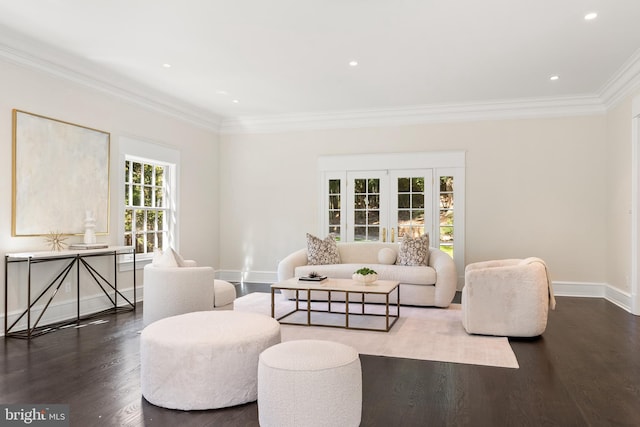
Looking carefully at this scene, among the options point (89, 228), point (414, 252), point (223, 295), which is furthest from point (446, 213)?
point (89, 228)

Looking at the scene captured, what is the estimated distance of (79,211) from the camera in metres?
5.39

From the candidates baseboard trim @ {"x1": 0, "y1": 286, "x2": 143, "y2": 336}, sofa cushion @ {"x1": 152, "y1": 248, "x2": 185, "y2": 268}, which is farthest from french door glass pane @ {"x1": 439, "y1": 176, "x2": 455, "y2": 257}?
baseboard trim @ {"x1": 0, "y1": 286, "x2": 143, "y2": 336}

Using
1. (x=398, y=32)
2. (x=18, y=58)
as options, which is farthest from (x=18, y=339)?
(x=398, y=32)

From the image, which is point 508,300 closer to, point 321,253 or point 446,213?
point 321,253

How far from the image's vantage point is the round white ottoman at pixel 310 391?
2.29 meters

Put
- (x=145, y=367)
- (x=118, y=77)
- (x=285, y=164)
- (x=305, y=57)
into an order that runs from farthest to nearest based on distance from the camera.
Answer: (x=285, y=164)
(x=118, y=77)
(x=305, y=57)
(x=145, y=367)

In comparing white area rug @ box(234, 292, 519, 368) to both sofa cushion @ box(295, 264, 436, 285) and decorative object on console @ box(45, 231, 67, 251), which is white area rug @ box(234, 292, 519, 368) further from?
decorative object on console @ box(45, 231, 67, 251)

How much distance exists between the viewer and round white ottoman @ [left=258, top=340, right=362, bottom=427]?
90.3 inches

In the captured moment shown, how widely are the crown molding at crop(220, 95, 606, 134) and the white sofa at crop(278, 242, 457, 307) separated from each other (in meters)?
2.17

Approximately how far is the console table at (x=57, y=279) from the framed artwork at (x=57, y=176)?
0.34 metres

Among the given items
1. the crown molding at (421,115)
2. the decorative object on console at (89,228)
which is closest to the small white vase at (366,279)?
the decorative object on console at (89,228)

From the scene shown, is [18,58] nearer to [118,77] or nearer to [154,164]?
[118,77]

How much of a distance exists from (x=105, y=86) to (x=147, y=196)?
167 cm

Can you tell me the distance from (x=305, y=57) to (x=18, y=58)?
2899 millimetres
